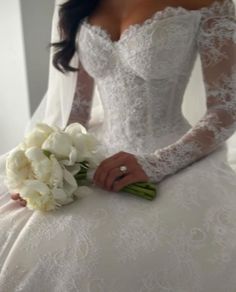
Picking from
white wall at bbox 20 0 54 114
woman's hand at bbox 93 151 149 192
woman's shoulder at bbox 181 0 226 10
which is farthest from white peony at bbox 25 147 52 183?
white wall at bbox 20 0 54 114

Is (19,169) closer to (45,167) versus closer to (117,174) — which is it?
(45,167)

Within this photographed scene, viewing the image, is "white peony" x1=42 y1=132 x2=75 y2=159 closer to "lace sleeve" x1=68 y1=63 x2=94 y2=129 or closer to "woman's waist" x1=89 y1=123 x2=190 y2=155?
"woman's waist" x1=89 y1=123 x2=190 y2=155

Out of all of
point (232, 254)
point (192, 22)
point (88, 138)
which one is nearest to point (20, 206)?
point (88, 138)

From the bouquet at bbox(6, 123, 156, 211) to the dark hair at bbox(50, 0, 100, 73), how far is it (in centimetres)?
33

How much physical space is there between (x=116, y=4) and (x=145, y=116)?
28 centimetres

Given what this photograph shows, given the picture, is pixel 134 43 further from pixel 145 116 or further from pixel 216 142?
pixel 216 142

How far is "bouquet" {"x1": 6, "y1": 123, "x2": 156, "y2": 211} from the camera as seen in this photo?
0.92m

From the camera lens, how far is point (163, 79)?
114 cm

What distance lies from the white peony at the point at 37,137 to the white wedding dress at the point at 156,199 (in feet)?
0.41

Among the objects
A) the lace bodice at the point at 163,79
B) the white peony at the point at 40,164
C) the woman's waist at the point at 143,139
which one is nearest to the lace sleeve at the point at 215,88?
the lace bodice at the point at 163,79

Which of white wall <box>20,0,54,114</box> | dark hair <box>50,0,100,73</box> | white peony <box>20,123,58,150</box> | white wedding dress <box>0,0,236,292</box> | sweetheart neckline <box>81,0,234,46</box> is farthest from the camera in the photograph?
white wall <box>20,0,54,114</box>

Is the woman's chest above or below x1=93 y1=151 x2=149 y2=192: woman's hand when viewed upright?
above

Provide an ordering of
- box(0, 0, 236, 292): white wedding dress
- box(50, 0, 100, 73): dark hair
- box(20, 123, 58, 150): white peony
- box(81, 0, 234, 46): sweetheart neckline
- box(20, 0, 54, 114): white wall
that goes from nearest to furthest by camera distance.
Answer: box(0, 0, 236, 292): white wedding dress → box(20, 123, 58, 150): white peony → box(81, 0, 234, 46): sweetheart neckline → box(50, 0, 100, 73): dark hair → box(20, 0, 54, 114): white wall

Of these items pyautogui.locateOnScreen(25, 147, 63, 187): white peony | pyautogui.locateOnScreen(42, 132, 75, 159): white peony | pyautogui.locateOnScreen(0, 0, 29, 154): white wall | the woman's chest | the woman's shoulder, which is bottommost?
pyautogui.locateOnScreen(0, 0, 29, 154): white wall
